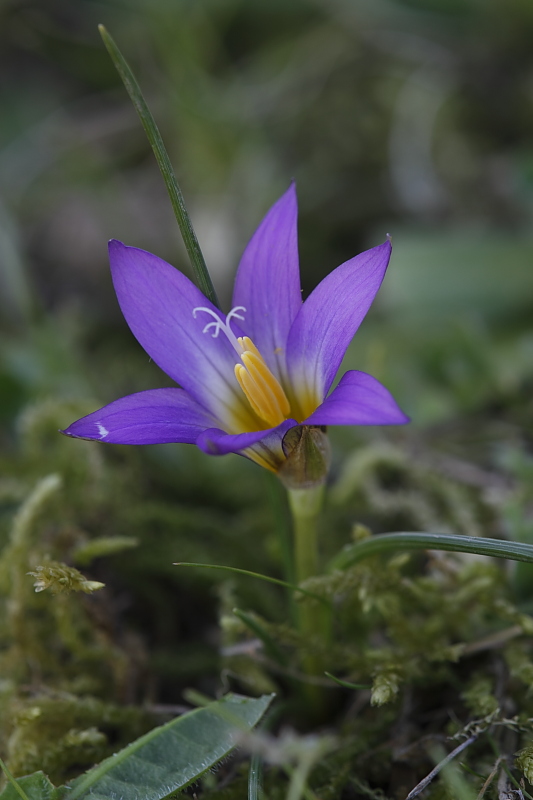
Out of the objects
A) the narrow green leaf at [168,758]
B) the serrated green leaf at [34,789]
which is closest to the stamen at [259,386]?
the narrow green leaf at [168,758]

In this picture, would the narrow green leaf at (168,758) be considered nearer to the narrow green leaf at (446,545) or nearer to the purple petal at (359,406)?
the narrow green leaf at (446,545)

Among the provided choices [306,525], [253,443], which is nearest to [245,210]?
[306,525]

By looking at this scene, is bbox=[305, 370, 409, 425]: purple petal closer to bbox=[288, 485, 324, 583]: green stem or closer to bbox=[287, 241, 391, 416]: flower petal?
bbox=[287, 241, 391, 416]: flower petal

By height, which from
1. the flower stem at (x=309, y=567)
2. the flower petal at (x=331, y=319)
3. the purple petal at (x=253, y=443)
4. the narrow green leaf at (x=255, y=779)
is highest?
the flower petal at (x=331, y=319)

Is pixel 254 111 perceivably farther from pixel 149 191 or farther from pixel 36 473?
pixel 36 473

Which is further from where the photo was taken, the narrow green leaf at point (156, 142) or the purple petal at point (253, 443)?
the narrow green leaf at point (156, 142)

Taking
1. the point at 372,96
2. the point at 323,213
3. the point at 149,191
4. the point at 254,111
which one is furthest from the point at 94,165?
the point at 372,96

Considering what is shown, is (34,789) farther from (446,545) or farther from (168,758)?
(446,545)
